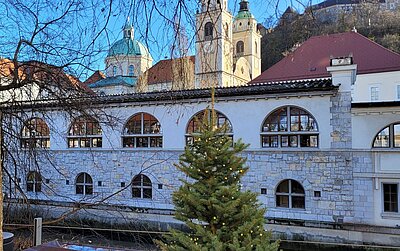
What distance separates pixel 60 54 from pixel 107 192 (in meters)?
11.6

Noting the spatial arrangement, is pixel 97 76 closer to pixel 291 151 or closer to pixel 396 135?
pixel 291 151

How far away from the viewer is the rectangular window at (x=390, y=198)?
1137 cm

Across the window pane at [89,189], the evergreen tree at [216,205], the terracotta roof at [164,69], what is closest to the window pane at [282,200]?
the evergreen tree at [216,205]

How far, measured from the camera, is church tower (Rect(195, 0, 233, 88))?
72.2 inches

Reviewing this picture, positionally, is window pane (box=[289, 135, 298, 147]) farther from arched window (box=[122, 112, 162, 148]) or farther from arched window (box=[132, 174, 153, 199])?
arched window (box=[132, 174, 153, 199])

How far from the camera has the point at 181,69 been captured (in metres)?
2.00

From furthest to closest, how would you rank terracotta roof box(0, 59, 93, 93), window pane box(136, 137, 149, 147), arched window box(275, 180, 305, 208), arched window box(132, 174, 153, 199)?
window pane box(136, 137, 149, 147) < arched window box(132, 174, 153, 199) < arched window box(275, 180, 305, 208) < terracotta roof box(0, 59, 93, 93)

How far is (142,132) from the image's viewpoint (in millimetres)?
14945

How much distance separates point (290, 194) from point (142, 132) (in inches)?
242

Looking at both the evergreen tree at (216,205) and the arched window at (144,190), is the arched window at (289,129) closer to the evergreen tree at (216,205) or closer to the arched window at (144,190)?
the arched window at (144,190)

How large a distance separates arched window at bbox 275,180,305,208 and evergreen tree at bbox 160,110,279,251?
6.98m

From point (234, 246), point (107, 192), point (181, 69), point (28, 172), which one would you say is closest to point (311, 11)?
point (181, 69)

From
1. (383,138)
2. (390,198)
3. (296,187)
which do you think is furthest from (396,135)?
(296,187)

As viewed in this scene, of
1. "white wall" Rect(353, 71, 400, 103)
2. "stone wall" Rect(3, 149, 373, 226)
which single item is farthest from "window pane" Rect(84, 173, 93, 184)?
"white wall" Rect(353, 71, 400, 103)
